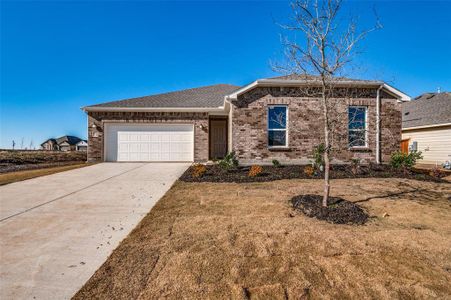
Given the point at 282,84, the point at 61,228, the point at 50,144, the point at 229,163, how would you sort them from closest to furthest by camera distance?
the point at 61,228, the point at 229,163, the point at 282,84, the point at 50,144

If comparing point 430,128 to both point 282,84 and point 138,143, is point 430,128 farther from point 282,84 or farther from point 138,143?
point 138,143

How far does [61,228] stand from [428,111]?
69.2ft

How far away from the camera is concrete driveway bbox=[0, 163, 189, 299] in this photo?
2.38 metres

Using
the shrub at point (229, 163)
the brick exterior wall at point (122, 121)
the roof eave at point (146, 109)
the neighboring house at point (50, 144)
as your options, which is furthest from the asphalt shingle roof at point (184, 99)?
the neighboring house at point (50, 144)

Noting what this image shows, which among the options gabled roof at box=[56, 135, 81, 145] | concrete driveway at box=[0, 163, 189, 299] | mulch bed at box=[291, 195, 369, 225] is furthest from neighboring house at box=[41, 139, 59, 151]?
mulch bed at box=[291, 195, 369, 225]

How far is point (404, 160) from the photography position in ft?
28.8

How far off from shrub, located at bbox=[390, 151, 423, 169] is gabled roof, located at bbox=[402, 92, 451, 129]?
739cm

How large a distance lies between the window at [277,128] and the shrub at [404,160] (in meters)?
4.21

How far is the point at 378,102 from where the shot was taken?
33.2 feet

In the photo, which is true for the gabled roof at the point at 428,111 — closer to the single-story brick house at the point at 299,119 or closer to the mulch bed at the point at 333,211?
the single-story brick house at the point at 299,119

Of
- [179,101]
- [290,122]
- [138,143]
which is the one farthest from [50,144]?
[290,122]

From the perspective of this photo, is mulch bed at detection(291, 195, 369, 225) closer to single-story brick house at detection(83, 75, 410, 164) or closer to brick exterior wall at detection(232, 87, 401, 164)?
single-story brick house at detection(83, 75, 410, 164)

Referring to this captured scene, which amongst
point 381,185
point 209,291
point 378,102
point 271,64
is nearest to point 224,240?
point 209,291

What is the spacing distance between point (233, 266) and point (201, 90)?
16.3 metres
